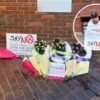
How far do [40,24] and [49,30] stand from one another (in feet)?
0.69

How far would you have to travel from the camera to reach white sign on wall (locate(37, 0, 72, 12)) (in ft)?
22.0

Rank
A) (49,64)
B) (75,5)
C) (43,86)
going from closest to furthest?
(43,86), (49,64), (75,5)

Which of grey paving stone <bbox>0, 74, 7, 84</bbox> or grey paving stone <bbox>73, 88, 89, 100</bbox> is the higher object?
grey paving stone <bbox>0, 74, 7, 84</bbox>

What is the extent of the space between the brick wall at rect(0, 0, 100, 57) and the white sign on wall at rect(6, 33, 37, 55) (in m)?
0.10

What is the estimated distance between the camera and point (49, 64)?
18.8 feet

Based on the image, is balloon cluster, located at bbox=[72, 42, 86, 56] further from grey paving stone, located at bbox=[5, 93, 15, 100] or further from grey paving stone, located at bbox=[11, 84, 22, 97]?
grey paving stone, located at bbox=[5, 93, 15, 100]

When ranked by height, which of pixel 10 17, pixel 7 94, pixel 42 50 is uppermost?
pixel 10 17

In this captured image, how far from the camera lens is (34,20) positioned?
6.84 m

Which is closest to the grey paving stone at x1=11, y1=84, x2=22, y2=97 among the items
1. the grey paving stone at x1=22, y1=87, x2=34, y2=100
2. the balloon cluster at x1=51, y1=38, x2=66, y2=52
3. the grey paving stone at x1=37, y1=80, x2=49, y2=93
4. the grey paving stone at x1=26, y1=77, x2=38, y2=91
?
the grey paving stone at x1=22, y1=87, x2=34, y2=100

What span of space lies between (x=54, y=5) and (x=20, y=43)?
100 centimetres

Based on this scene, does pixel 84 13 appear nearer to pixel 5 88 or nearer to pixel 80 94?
pixel 80 94

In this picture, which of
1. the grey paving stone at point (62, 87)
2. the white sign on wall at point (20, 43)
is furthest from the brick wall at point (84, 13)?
the grey paving stone at point (62, 87)

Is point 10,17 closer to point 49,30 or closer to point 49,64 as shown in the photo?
point 49,30

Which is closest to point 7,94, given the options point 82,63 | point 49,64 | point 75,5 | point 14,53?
point 49,64
